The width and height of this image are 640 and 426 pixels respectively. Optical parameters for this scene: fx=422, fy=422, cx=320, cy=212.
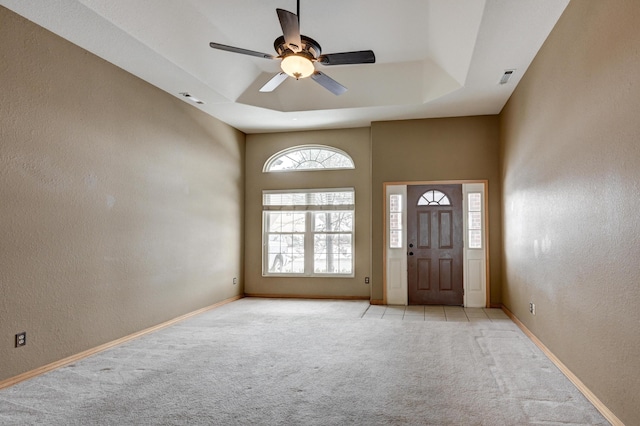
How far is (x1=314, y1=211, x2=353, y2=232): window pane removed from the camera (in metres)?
7.44

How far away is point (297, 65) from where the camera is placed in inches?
152

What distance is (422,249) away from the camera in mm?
6871

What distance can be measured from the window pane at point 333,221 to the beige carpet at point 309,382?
266 cm

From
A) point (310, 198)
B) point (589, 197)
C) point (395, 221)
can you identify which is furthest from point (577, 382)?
point (310, 198)

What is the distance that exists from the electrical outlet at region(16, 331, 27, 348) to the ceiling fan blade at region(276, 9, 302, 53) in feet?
10.7

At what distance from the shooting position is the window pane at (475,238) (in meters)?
6.60

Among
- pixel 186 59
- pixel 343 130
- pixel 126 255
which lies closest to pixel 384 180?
pixel 343 130

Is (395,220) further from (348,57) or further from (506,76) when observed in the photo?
(348,57)

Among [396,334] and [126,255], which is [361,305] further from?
[126,255]

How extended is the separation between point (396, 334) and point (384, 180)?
2814mm

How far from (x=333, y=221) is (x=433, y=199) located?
5.79 feet

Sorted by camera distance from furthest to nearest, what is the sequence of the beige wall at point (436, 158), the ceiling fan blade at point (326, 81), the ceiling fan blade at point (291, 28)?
the beige wall at point (436, 158) → the ceiling fan blade at point (326, 81) → the ceiling fan blade at point (291, 28)

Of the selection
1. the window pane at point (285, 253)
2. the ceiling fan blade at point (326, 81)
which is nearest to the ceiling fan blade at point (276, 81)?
the ceiling fan blade at point (326, 81)

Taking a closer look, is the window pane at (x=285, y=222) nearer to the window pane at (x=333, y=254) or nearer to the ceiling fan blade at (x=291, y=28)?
the window pane at (x=333, y=254)
